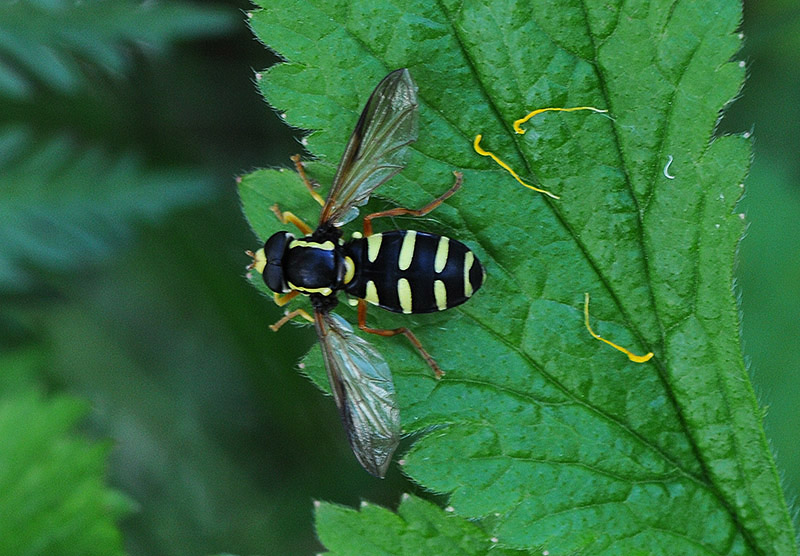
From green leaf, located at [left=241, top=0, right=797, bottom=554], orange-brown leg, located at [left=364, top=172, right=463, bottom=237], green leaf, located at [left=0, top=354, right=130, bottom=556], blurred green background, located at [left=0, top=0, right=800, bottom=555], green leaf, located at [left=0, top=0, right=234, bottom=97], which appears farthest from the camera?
blurred green background, located at [left=0, top=0, right=800, bottom=555]

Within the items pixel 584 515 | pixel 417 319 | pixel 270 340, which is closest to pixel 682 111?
Answer: pixel 417 319

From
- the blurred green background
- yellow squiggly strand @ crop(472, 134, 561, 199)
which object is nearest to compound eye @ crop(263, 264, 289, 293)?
yellow squiggly strand @ crop(472, 134, 561, 199)

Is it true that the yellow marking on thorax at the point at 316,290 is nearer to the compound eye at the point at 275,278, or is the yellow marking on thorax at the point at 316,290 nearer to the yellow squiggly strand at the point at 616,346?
the compound eye at the point at 275,278

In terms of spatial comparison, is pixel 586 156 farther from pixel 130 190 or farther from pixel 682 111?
pixel 130 190

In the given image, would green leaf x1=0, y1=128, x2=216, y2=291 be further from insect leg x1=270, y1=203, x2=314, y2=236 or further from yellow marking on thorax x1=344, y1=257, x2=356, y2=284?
yellow marking on thorax x1=344, y1=257, x2=356, y2=284

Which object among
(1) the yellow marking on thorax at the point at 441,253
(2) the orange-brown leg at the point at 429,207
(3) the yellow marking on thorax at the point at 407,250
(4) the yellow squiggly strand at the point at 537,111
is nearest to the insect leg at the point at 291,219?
(2) the orange-brown leg at the point at 429,207
